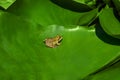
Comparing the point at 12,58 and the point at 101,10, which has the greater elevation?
the point at 101,10

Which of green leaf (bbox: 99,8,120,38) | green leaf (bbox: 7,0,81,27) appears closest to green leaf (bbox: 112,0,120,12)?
green leaf (bbox: 99,8,120,38)

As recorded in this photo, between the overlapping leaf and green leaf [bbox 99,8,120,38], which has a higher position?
green leaf [bbox 99,8,120,38]

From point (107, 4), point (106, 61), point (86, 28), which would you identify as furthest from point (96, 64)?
point (107, 4)

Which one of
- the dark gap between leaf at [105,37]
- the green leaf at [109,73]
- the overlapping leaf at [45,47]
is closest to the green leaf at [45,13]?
the overlapping leaf at [45,47]

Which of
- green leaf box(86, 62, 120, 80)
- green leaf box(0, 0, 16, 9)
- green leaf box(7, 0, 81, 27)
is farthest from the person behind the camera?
green leaf box(0, 0, 16, 9)

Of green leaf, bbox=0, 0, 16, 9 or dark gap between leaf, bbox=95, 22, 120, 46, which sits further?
green leaf, bbox=0, 0, 16, 9

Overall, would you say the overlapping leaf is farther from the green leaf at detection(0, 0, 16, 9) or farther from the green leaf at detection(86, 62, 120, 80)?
the green leaf at detection(0, 0, 16, 9)

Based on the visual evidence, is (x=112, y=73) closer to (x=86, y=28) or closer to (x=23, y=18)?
(x=86, y=28)

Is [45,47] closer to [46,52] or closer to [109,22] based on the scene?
[46,52]
